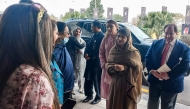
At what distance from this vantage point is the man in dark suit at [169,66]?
2.51 meters

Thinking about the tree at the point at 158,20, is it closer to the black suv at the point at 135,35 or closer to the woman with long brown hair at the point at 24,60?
the black suv at the point at 135,35

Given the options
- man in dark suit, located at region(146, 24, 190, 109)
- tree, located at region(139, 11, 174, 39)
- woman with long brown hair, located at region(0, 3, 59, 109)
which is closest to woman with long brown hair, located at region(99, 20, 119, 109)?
man in dark suit, located at region(146, 24, 190, 109)

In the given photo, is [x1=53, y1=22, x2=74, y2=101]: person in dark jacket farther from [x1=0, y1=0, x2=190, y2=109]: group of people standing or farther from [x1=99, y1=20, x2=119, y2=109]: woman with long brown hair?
[x1=99, y1=20, x2=119, y2=109]: woman with long brown hair

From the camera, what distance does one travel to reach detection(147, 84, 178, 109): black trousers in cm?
262

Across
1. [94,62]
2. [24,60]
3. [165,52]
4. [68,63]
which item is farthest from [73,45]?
[24,60]

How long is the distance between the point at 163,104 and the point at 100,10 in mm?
14247

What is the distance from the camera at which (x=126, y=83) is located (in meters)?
2.58

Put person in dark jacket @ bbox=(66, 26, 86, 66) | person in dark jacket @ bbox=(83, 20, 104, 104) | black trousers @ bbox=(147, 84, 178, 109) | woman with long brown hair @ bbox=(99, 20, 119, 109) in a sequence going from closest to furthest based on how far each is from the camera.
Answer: black trousers @ bbox=(147, 84, 178, 109) < woman with long brown hair @ bbox=(99, 20, 119, 109) < person in dark jacket @ bbox=(83, 20, 104, 104) < person in dark jacket @ bbox=(66, 26, 86, 66)

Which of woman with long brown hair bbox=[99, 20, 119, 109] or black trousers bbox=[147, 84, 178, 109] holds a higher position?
woman with long brown hair bbox=[99, 20, 119, 109]

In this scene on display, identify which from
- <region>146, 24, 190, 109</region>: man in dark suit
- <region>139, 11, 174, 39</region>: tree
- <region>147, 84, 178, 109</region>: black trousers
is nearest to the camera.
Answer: <region>146, 24, 190, 109</region>: man in dark suit

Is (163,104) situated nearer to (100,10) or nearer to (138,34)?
(138,34)

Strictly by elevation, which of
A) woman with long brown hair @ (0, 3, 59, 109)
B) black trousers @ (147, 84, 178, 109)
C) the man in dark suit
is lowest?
black trousers @ (147, 84, 178, 109)

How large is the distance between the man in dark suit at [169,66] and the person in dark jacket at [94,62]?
1.12 m

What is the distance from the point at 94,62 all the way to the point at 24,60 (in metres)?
2.79
